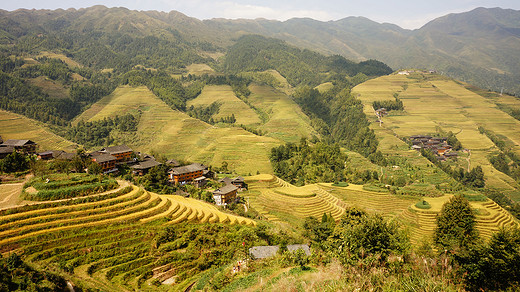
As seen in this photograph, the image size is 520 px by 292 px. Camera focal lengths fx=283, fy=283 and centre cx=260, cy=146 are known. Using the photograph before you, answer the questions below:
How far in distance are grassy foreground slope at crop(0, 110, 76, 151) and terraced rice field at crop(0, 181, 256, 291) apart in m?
57.6

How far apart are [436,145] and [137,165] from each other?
7767 centimetres

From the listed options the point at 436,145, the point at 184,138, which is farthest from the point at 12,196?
the point at 436,145

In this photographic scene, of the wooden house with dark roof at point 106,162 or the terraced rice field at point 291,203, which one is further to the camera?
the terraced rice field at point 291,203

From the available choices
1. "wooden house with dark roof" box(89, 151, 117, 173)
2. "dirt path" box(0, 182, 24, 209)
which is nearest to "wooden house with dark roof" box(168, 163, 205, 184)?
"wooden house with dark roof" box(89, 151, 117, 173)

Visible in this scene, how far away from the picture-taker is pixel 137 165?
46.5 metres

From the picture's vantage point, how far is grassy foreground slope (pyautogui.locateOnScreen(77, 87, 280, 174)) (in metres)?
70.8

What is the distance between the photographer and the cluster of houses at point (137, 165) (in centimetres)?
4256

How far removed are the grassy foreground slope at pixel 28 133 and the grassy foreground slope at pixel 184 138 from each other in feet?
56.8

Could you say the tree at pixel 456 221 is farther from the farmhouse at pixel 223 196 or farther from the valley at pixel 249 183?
the farmhouse at pixel 223 196

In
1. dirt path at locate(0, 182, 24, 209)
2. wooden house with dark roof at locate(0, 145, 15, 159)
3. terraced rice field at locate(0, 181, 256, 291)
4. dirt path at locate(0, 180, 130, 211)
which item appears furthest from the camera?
wooden house with dark roof at locate(0, 145, 15, 159)

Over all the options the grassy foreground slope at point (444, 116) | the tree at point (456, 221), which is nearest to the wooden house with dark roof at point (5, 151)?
the tree at point (456, 221)

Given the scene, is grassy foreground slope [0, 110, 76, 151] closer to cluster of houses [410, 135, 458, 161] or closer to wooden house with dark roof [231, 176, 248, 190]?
wooden house with dark roof [231, 176, 248, 190]

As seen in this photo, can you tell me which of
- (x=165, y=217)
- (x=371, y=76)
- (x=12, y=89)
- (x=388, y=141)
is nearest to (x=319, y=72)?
(x=371, y=76)

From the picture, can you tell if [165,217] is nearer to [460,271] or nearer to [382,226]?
[382,226]
